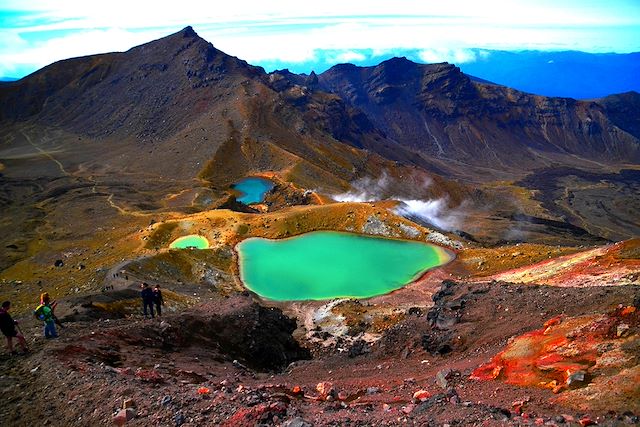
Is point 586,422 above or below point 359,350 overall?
above

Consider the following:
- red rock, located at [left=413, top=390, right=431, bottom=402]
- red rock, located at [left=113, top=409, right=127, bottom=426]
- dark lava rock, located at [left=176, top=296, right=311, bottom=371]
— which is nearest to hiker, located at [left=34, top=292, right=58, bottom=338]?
dark lava rock, located at [left=176, top=296, right=311, bottom=371]

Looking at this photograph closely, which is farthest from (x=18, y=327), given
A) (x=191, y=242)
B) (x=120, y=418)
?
(x=191, y=242)

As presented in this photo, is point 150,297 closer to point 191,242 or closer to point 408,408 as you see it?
point 408,408

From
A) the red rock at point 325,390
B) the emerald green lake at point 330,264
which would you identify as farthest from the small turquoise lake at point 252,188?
the red rock at point 325,390

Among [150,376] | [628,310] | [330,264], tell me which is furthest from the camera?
[330,264]

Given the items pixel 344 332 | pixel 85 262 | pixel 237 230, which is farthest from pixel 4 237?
pixel 344 332

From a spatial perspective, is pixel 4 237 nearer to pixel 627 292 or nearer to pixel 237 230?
pixel 237 230

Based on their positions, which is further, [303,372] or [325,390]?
[303,372]

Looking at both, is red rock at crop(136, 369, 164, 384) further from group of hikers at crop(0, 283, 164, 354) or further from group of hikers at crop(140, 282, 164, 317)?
group of hikers at crop(140, 282, 164, 317)
